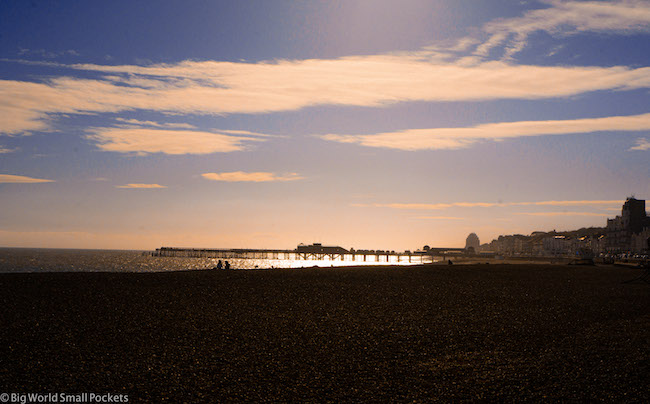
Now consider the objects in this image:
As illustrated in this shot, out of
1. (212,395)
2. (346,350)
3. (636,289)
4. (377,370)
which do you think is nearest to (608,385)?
(377,370)

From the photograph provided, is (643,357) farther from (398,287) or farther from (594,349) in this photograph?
(398,287)

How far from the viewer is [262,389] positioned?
35.7 ft

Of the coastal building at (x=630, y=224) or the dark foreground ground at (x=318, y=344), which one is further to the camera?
the coastal building at (x=630, y=224)

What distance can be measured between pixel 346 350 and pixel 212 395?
450 centimetres

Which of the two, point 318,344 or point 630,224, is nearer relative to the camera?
point 318,344

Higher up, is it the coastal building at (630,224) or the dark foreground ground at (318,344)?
the coastal building at (630,224)

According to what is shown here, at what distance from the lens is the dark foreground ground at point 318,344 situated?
1096cm

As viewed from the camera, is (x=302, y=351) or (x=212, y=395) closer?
(x=212, y=395)

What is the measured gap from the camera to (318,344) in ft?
48.2

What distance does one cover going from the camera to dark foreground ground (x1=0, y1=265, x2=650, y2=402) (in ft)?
36.0

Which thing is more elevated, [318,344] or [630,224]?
[630,224]

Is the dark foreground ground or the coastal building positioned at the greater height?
the coastal building

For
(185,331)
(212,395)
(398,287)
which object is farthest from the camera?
(398,287)

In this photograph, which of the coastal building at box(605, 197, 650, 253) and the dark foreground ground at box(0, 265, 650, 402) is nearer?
the dark foreground ground at box(0, 265, 650, 402)
